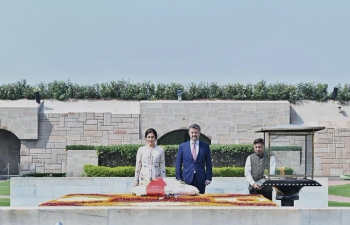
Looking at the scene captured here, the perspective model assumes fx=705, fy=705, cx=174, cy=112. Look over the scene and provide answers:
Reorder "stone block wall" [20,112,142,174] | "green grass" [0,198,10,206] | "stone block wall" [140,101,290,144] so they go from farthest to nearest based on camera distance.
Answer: "stone block wall" [140,101,290,144] < "stone block wall" [20,112,142,174] < "green grass" [0,198,10,206]

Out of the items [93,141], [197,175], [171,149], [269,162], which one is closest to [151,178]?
[197,175]

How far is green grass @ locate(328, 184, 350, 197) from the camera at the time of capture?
60.3 ft

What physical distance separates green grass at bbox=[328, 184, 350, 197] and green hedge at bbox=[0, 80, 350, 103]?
848 centimetres

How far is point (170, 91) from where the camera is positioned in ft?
93.8

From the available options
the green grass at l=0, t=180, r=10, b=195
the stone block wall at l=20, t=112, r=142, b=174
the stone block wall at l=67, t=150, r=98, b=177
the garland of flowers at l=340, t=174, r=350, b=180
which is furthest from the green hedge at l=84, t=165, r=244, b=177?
the garland of flowers at l=340, t=174, r=350, b=180

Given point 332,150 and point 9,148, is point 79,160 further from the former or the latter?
point 332,150

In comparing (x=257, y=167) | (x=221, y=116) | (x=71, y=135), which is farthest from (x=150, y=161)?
(x=221, y=116)

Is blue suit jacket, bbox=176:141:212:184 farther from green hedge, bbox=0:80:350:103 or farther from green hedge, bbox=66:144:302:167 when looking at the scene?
green hedge, bbox=0:80:350:103

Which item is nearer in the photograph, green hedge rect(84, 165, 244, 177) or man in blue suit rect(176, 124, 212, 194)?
man in blue suit rect(176, 124, 212, 194)

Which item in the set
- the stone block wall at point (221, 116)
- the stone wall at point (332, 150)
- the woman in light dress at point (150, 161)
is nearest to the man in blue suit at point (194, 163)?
the woman in light dress at point (150, 161)

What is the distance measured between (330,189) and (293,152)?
32.4 ft

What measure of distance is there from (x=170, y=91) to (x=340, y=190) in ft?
35.6

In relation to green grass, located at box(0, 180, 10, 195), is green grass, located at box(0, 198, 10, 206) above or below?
above

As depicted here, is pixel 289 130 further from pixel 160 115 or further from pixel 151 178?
pixel 160 115
